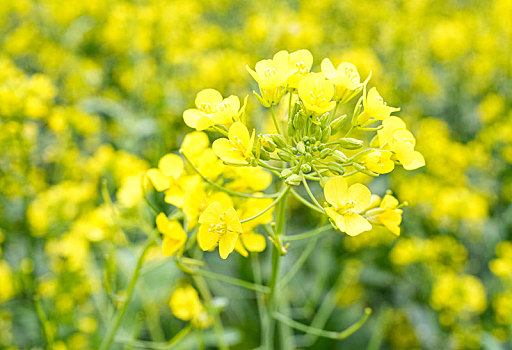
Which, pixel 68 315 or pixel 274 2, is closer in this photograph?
pixel 68 315

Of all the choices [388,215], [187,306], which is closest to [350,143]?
[388,215]

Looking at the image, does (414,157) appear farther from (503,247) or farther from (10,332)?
(10,332)

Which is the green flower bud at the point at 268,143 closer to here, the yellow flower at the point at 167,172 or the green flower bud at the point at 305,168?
the green flower bud at the point at 305,168

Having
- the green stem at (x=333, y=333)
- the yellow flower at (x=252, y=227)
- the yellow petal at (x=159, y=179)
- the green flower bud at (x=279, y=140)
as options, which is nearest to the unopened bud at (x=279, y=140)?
the green flower bud at (x=279, y=140)

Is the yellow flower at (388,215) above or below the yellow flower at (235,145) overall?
below

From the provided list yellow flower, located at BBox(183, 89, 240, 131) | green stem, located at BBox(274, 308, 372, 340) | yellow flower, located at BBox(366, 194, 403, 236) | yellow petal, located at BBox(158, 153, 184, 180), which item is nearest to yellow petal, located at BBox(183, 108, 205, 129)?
yellow flower, located at BBox(183, 89, 240, 131)

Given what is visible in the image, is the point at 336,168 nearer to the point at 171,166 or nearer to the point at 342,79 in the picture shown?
the point at 342,79

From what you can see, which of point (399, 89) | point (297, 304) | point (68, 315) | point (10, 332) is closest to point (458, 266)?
point (297, 304)
